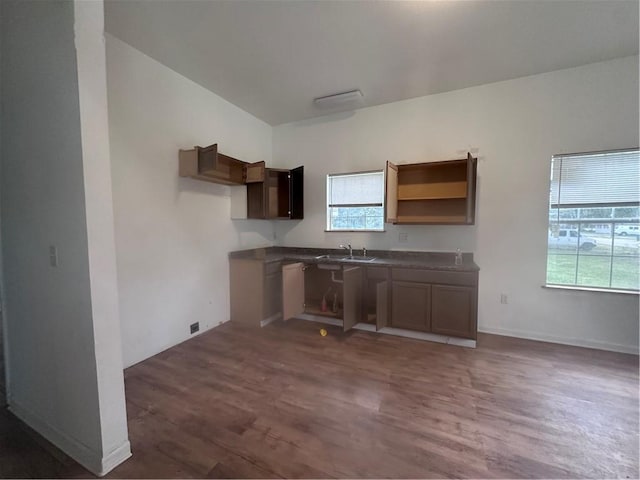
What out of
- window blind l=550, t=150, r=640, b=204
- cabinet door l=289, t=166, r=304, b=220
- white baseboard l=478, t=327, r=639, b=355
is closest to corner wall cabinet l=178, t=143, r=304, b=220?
cabinet door l=289, t=166, r=304, b=220

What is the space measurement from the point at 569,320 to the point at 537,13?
297cm

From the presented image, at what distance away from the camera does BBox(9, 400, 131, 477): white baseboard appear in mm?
1448

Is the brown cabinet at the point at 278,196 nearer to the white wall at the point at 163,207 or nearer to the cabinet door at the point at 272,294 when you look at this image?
the white wall at the point at 163,207

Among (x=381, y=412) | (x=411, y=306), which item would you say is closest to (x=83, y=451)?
(x=381, y=412)

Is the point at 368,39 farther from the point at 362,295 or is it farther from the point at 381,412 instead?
the point at 381,412

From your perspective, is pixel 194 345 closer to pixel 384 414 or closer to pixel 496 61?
pixel 384 414

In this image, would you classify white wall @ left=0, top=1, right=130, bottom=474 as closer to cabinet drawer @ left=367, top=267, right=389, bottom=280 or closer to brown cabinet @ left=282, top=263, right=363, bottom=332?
brown cabinet @ left=282, top=263, right=363, bottom=332

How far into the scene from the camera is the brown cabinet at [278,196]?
374 centimetres

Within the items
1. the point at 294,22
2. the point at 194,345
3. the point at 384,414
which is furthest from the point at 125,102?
the point at 384,414

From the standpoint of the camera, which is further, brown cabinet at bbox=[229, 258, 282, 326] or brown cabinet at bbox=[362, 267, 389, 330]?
brown cabinet at bbox=[229, 258, 282, 326]

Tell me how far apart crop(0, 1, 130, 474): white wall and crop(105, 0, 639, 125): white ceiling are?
0.90 metres

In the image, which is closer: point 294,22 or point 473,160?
point 294,22

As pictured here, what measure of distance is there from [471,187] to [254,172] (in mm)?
2650

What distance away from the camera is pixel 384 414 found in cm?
190
